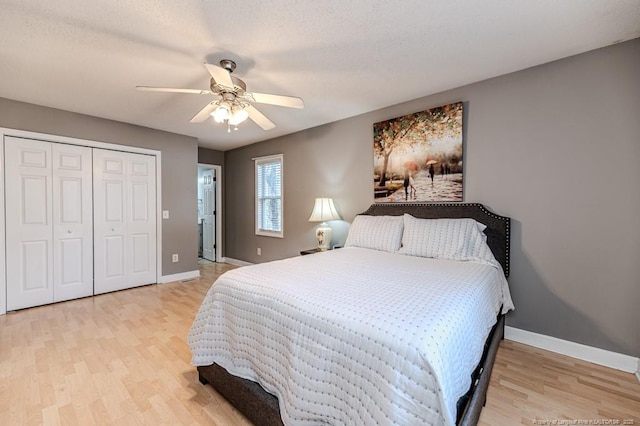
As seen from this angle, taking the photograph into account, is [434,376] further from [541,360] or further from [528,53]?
[528,53]

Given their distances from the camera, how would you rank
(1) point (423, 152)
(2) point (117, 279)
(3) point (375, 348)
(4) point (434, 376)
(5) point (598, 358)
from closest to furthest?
1. (4) point (434, 376)
2. (3) point (375, 348)
3. (5) point (598, 358)
4. (1) point (423, 152)
5. (2) point (117, 279)

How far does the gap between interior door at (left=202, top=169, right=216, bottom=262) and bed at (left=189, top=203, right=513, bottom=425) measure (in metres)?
4.05

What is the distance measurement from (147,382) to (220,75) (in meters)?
2.07

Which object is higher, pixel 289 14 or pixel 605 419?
pixel 289 14

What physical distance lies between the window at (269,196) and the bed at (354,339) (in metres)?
2.54

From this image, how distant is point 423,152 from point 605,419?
2.30 m

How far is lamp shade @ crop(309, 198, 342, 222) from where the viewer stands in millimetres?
3586

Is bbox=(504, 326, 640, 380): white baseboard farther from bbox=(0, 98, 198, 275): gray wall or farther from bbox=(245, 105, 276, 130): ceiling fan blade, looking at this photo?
bbox=(0, 98, 198, 275): gray wall

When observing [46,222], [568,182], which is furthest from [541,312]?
[46,222]

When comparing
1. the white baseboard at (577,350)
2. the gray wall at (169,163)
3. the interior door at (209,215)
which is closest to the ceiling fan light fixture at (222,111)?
the gray wall at (169,163)

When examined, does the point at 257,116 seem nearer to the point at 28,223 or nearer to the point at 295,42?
the point at 295,42

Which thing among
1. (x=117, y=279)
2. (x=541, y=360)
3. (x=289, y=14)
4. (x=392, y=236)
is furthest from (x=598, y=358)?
(x=117, y=279)

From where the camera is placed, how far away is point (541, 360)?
2137 mm

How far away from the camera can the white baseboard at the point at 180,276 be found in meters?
4.22
